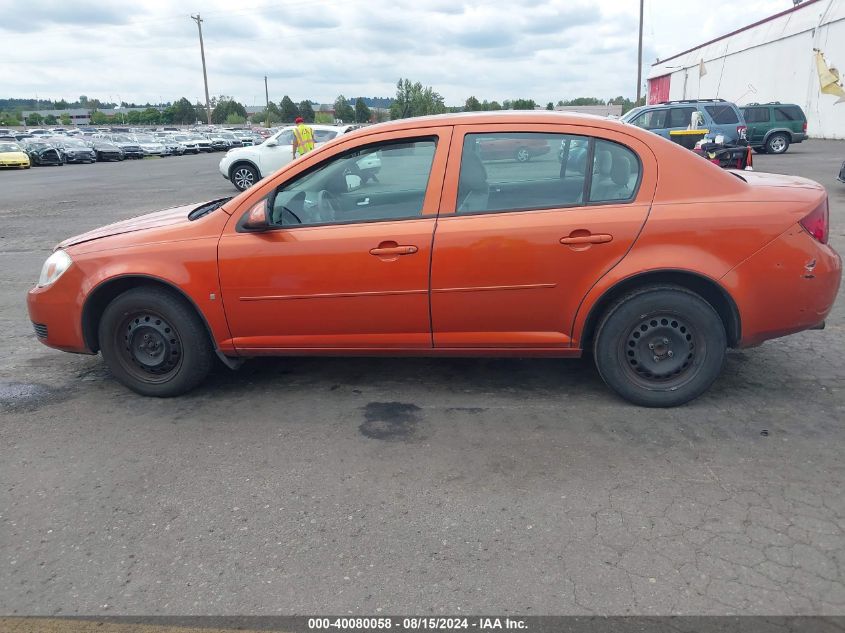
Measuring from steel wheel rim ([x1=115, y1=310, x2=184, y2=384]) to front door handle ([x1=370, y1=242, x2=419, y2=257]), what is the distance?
1.48 metres

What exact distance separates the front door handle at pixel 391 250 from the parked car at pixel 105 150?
135 ft

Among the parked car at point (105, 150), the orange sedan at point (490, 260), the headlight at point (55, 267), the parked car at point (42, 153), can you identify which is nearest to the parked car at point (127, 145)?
the parked car at point (105, 150)

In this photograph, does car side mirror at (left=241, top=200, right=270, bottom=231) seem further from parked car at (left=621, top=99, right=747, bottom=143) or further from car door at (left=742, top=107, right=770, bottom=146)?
car door at (left=742, top=107, right=770, bottom=146)

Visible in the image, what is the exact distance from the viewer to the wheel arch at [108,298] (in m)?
→ 4.34

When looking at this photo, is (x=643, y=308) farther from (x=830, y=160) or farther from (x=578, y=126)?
(x=830, y=160)

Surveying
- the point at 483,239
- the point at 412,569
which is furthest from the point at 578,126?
the point at 412,569

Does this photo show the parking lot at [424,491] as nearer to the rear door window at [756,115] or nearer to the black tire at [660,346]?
the black tire at [660,346]

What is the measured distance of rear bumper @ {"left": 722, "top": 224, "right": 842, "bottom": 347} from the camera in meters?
3.85

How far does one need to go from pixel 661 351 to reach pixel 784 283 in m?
0.77

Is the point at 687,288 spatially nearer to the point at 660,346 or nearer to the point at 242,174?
the point at 660,346

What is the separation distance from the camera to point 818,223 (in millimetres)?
3922

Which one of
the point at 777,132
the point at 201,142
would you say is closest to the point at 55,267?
the point at 777,132

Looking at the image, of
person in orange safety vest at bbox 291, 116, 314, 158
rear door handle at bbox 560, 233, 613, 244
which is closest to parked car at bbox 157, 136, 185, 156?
person in orange safety vest at bbox 291, 116, 314, 158

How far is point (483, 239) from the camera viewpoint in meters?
3.95
